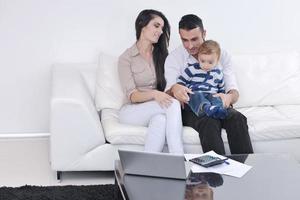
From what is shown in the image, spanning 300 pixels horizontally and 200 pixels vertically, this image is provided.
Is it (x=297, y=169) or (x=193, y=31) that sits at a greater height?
(x=193, y=31)

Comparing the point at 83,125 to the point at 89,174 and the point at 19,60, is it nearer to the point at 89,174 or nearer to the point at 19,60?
the point at 89,174

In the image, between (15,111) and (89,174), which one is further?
(15,111)

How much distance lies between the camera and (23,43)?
150 inches

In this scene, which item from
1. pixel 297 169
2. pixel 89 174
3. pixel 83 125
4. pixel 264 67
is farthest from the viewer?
pixel 264 67

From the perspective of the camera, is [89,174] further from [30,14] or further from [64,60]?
[30,14]

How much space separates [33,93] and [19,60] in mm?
274

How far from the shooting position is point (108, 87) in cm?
346

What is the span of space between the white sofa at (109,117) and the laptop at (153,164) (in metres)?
0.75

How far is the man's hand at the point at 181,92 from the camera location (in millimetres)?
3129

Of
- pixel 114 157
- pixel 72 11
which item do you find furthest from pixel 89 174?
pixel 72 11

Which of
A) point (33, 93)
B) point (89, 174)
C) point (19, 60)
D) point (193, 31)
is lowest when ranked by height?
point (89, 174)

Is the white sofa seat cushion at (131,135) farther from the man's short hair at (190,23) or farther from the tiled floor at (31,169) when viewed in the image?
the man's short hair at (190,23)

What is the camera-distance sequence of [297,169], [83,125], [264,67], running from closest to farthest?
[297,169] < [83,125] < [264,67]

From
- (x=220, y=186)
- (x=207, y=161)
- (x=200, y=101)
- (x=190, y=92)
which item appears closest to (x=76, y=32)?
(x=190, y=92)
